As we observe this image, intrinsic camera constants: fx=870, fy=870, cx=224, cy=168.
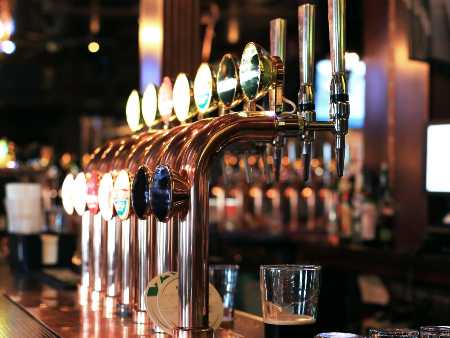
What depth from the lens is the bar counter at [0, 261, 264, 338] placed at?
5.52 feet

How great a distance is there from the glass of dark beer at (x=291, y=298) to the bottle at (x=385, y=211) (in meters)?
3.15

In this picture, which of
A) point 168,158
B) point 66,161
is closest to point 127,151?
point 168,158

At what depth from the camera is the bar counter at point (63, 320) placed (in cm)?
168

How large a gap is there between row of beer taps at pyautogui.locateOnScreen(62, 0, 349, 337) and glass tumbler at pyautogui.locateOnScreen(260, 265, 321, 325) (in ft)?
0.39

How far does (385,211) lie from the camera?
4695 millimetres

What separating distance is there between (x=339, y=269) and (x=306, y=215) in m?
2.92

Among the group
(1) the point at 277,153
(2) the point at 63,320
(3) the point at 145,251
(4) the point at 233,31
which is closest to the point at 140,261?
(3) the point at 145,251

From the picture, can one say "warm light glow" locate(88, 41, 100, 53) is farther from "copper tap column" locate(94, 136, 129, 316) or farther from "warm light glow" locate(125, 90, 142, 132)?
"copper tap column" locate(94, 136, 129, 316)

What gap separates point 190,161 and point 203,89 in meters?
0.34

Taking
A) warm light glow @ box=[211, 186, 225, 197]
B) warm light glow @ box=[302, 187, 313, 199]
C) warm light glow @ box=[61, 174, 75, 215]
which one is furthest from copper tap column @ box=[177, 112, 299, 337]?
warm light glow @ box=[302, 187, 313, 199]

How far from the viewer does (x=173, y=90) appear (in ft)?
6.37

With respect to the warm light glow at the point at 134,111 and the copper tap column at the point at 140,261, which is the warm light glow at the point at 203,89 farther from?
the warm light glow at the point at 134,111

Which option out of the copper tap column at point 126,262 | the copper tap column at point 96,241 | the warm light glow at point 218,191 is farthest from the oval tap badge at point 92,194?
the warm light glow at point 218,191

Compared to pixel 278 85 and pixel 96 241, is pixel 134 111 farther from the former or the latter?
pixel 278 85
